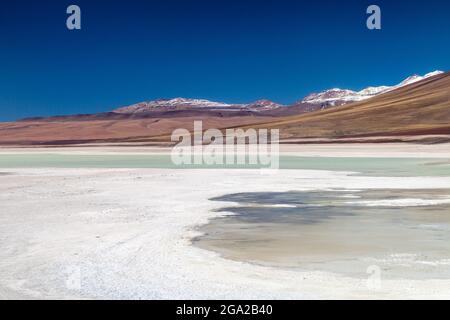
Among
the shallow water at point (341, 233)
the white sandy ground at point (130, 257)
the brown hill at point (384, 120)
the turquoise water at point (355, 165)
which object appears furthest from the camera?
the brown hill at point (384, 120)

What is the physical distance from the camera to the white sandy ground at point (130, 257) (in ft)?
27.1

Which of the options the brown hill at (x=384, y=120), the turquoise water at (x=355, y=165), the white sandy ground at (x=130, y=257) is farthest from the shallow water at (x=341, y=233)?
the brown hill at (x=384, y=120)

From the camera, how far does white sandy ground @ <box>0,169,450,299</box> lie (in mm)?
8250

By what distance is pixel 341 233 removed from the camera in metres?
12.7

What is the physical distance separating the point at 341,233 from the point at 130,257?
169 inches

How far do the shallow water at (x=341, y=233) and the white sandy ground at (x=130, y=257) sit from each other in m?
0.45

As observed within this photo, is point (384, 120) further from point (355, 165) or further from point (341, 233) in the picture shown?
point (341, 233)

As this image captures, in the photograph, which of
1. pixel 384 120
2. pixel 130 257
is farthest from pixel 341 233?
pixel 384 120

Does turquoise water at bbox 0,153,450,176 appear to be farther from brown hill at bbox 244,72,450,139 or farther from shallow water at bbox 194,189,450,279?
brown hill at bbox 244,72,450,139

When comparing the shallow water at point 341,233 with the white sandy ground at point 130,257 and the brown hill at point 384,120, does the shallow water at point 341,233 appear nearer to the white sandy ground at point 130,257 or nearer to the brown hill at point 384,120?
the white sandy ground at point 130,257

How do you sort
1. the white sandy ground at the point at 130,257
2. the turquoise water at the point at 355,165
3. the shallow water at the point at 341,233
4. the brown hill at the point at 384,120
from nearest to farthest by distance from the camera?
the white sandy ground at the point at 130,257 < the shallow water at the point at 341,233 < the turquoise water at the point at 355,165 < the brown hill at the point at 384,120

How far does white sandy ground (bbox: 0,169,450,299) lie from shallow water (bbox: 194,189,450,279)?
45 centimetres
